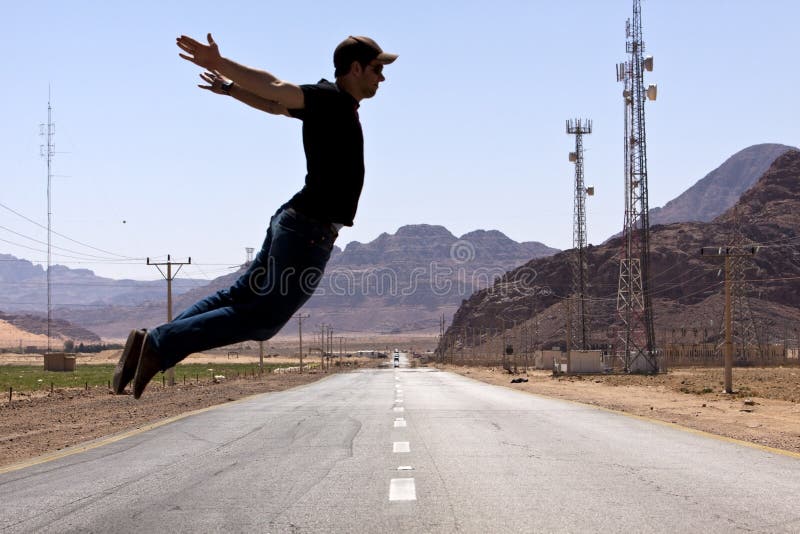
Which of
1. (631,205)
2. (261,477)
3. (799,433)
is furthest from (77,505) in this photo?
(631,205)

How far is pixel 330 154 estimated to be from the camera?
479 cm

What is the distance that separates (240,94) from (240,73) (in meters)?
0.55

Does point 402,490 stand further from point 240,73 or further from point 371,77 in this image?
point 240,73

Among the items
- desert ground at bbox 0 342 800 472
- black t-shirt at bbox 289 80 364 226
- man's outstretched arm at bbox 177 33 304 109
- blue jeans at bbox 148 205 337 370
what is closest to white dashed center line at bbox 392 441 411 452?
desert ground at bbox 0 342 800 472

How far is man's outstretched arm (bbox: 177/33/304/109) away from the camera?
14.4 ft

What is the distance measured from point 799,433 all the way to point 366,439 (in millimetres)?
10361

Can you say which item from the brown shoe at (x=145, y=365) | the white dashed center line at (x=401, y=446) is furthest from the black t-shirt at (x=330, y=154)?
the white dashed center line at (x=401, y=446)

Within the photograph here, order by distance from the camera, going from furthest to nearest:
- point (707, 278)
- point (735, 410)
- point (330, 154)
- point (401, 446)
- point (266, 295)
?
1. point (707, 278)
2. point (735, 410)
3. point (401, 446)
4. point (266, 295)
5. point (330, 154)

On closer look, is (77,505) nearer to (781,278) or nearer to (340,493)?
(340,493)

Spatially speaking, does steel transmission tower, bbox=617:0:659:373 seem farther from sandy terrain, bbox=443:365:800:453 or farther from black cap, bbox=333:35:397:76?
black cap, bbox=333:35:397:76

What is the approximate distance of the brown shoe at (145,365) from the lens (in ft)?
16.6

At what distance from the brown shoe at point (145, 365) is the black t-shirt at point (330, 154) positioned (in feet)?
3.89

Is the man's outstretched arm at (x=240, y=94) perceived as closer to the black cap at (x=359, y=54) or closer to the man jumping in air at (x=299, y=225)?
the man jumping in air at (x=299, y=225)

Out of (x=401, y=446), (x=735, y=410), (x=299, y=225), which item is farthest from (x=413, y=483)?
(x=735, y=410)
